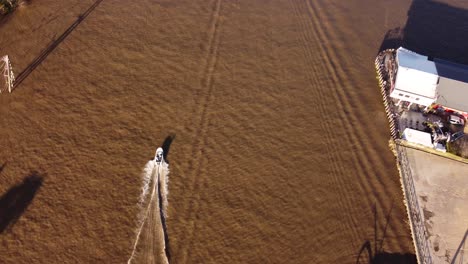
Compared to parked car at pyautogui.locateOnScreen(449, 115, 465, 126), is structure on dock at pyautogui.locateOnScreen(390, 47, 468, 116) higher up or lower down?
higher up

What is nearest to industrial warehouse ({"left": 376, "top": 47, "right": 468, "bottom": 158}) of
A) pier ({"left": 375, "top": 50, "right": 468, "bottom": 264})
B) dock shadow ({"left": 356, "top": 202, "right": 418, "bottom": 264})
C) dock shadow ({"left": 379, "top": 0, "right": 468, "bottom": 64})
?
pier ({"left": 375, "top": 50, "right": 468, "bottom": 264})

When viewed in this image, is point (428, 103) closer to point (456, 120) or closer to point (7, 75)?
point (456, 120)

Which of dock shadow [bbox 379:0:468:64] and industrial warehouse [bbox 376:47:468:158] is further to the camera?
dock shadow [bbox 379:0:468:64]

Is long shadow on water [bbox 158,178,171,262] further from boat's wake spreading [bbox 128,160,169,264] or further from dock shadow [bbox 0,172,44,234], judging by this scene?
dock shadow [bbox 0,172,44,234]

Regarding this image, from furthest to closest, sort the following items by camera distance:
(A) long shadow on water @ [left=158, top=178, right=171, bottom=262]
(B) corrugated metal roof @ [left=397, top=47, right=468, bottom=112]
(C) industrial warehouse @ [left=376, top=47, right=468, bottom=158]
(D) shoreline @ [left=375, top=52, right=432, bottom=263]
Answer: (B) corrugated metal roof @ [left=397, top=47, right=468, bottom=112] → (C) industrial warehouse @ [left=376, top=47, right=468, bottom=158] → (D) shoreline @ [left=375, top=52, right=432, bottom=263] → (A) long shadow on water @ [left=158, top=178, right=171, bottom=262]

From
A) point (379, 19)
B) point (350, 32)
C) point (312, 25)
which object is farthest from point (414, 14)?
point (312, 25)

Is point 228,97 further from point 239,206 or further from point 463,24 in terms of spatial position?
point 463,24
